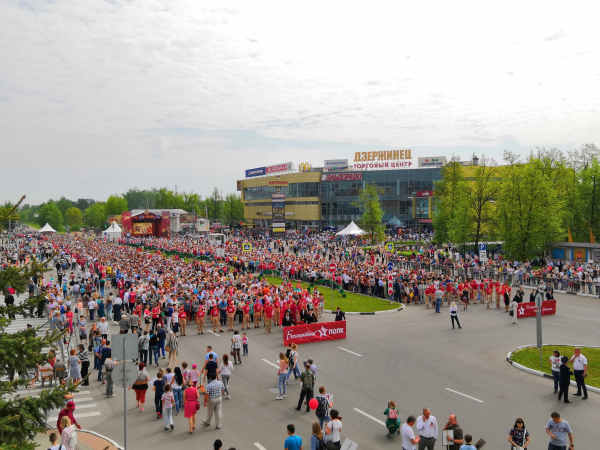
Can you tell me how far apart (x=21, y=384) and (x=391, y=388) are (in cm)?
1062

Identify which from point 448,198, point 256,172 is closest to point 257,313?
point 448,198

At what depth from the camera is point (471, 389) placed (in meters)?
14.0

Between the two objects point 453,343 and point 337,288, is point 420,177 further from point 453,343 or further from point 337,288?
point 453,343

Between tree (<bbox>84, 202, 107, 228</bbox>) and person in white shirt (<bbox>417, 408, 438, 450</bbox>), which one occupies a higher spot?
tree (<bbox>84, 202, 107, 228</bbox>)

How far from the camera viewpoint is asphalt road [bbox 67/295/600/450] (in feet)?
36.8

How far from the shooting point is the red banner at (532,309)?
23547 mm

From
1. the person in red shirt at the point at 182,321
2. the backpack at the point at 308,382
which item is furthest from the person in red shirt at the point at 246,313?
the backpack at the point at 308,382

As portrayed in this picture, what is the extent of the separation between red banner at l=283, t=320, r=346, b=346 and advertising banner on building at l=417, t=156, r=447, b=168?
75714 mm

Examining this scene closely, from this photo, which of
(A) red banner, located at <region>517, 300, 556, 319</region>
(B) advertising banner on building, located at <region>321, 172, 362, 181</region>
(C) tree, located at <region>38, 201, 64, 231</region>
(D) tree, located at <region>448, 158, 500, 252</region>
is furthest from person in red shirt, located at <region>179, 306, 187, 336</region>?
(C) tree, located at <region>38, 201, 64, 231</region>

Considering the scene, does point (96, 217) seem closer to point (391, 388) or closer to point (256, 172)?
point (256, 172)

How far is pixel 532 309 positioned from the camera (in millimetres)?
23859

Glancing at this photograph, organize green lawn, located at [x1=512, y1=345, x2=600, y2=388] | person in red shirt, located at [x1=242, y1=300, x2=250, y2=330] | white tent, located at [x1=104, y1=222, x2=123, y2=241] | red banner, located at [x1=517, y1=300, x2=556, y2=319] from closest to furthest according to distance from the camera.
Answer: green lawn, located at [x1=512, y1=345, x2=600, y2=388] → person in red shirt, located at [x1=242, y1=300, x2=250, y2=330] → red banner, located at [x1=517, y1=300, x2=556, y2=319] → white tent, located at [x1=104, y1=222, x2=123, y2=241]

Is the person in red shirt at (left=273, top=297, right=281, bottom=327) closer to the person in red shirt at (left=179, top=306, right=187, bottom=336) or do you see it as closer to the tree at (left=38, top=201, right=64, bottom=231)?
the person in red shirt at (left=179, top=306, right=187, bottom=336)

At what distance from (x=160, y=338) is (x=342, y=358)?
7.11 metres
